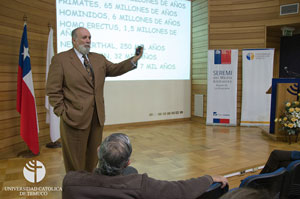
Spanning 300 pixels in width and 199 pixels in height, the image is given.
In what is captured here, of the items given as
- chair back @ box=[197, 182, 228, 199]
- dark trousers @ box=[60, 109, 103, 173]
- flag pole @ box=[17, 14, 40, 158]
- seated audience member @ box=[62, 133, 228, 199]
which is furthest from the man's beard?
flag pole @ box=[17, 14, 40, 158]

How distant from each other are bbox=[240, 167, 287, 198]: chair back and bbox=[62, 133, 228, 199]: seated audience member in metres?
0.24

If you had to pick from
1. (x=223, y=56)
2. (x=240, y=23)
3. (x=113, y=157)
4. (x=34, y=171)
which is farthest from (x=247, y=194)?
(x=240, y=23)

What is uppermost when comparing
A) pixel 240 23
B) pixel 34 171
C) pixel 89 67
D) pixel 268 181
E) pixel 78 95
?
pixel 240 23

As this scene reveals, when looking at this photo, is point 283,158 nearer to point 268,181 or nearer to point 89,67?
point 268,181

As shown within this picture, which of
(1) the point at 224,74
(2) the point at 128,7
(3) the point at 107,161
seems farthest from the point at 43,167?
(1) the point at 224,74

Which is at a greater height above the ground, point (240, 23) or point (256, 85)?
point (240, 23)

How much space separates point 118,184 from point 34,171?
2.31 metres

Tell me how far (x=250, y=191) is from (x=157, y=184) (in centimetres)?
44

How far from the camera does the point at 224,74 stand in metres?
5.66

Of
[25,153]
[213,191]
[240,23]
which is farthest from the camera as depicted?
[240,23]

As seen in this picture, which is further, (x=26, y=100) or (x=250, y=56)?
(x=250, y=56)

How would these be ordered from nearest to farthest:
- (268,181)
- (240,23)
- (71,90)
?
(268,181) < (71,90) < (240,23)

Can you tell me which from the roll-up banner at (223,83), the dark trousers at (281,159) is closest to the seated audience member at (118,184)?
the dark trousers at (281,159)

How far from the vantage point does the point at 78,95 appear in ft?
6.74
